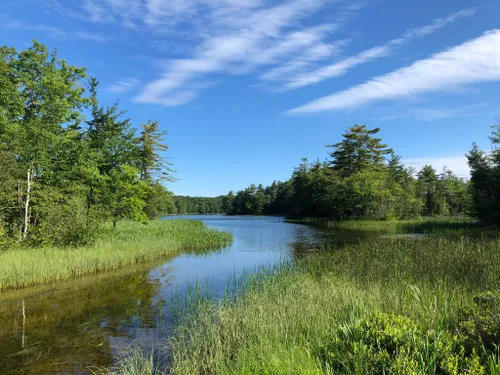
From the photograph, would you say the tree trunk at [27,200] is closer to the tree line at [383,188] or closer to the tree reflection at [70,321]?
the tree reflection at [70,321]

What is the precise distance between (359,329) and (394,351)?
46 centimetres

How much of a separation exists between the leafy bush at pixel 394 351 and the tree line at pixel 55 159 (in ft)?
44.3

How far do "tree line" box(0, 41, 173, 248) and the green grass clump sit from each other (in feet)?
34.6

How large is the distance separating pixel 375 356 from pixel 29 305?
29.3 feet

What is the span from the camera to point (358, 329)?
3.76 m

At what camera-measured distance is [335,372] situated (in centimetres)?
354

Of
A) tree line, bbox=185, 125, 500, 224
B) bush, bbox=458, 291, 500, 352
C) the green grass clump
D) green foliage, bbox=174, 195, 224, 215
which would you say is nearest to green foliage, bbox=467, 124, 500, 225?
tree line, bbox=185, 125, 500, 224

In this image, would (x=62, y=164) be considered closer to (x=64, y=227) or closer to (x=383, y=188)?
(x=64, y=227)

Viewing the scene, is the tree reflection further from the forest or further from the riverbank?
the forest

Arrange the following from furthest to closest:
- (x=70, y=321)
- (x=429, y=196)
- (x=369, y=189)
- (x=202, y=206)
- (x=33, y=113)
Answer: (x=202, y=206)
(x=429, y=196)
(x=369, y=189)
(x=33, y=113)
(x=70, y=321)

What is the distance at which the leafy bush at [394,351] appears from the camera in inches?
119

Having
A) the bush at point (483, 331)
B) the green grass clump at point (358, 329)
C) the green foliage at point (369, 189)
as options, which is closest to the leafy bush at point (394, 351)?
the green grass clump at point (358, 329)

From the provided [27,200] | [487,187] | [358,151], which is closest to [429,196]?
[358,151]

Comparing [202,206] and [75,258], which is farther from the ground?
[202,206]
